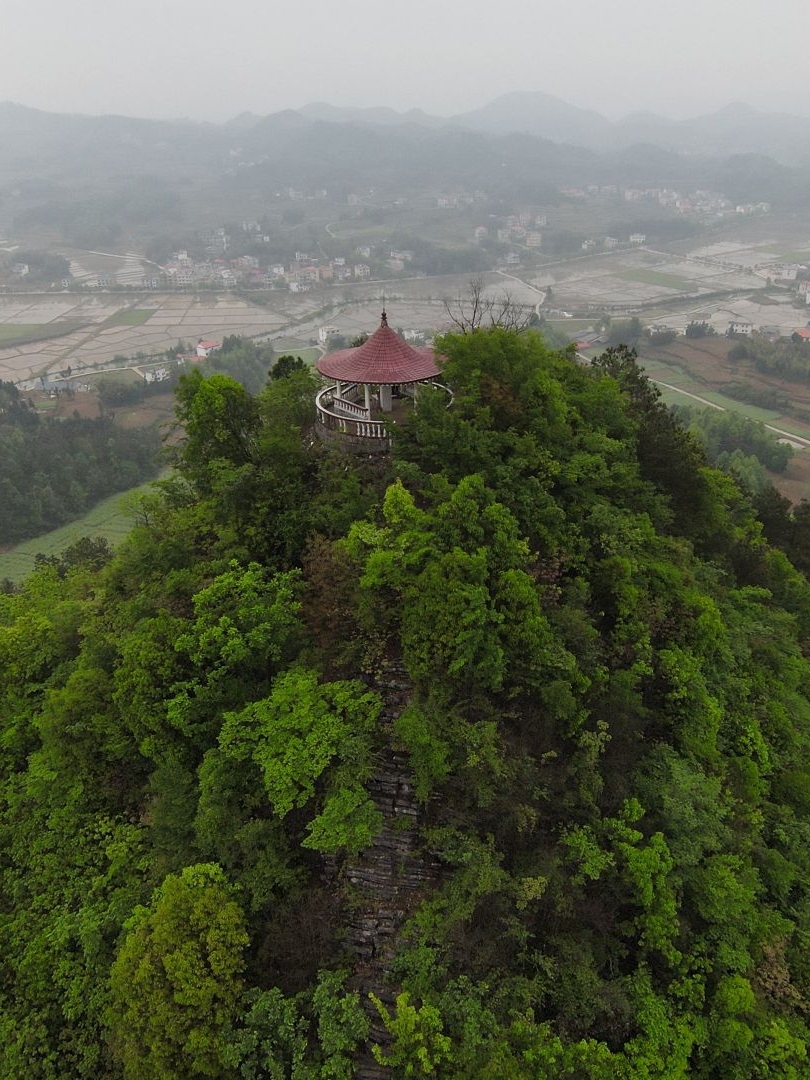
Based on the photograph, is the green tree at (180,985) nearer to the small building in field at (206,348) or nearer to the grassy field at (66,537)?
the grassy field at (66,537)

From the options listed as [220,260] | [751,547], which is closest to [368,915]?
[751,547]

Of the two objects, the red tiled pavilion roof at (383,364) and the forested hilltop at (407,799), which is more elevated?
the red tiled pavilion roof at (383,364)

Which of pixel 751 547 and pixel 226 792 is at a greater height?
pixel 226 792

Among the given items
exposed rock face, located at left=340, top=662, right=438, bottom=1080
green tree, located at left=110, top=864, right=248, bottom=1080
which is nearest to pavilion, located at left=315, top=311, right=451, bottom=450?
exposed rock face, located at left=340, top=662, right=438, bottom=1080

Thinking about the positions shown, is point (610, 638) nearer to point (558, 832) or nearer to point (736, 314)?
point (558, 832)

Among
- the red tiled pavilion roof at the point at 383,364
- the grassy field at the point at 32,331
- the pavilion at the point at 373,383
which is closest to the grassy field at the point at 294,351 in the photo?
the grassy field at the point at 32,331

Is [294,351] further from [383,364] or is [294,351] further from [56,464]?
[383,364]

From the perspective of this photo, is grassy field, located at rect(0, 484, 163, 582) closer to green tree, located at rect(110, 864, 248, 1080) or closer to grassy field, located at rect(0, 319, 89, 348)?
green tree, located at rect(110, 864, 248, 1080)
